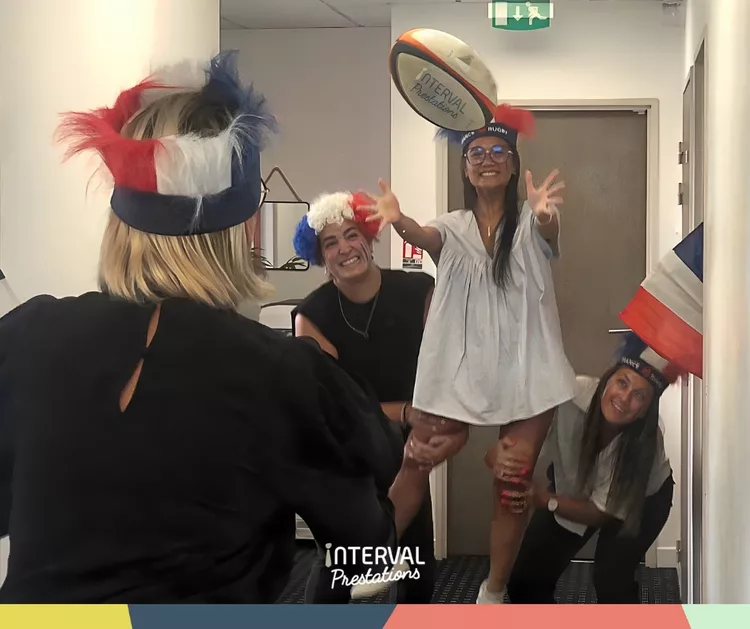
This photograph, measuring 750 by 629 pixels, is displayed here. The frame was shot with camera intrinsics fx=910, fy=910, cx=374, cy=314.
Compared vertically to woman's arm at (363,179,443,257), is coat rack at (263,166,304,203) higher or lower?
higher

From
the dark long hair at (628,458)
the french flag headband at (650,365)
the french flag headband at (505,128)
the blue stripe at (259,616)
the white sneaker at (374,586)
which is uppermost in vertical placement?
the french flag headband at (505,128)

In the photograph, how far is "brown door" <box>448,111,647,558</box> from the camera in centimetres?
143

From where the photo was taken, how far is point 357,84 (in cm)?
148

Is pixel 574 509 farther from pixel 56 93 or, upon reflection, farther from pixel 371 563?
pixel 56 93

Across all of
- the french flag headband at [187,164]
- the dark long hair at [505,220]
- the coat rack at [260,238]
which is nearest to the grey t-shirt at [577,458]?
the dark long hair at [505,220]

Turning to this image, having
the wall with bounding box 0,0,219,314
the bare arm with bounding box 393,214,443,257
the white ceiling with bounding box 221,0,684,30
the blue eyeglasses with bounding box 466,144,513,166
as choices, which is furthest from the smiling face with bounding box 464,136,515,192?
the wall with bounding box 0,0,219,314

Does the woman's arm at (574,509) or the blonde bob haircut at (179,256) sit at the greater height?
the blonde bob haircut at (179,256)

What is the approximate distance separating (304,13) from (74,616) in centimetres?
100

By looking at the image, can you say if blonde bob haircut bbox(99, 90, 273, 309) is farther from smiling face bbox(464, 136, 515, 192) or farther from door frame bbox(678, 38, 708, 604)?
door frame bbox(678, 38, 708, 604)

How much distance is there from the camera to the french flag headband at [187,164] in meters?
1.30

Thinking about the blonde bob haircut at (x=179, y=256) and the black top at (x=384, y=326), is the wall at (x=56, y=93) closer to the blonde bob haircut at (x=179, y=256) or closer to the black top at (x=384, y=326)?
the blonde bob haircut at (x=179, y=256)

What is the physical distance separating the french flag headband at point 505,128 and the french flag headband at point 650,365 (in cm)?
37

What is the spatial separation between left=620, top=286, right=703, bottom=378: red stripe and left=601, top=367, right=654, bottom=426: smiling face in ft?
0.19

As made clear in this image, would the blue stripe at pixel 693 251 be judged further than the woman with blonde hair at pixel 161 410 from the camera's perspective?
Yes
